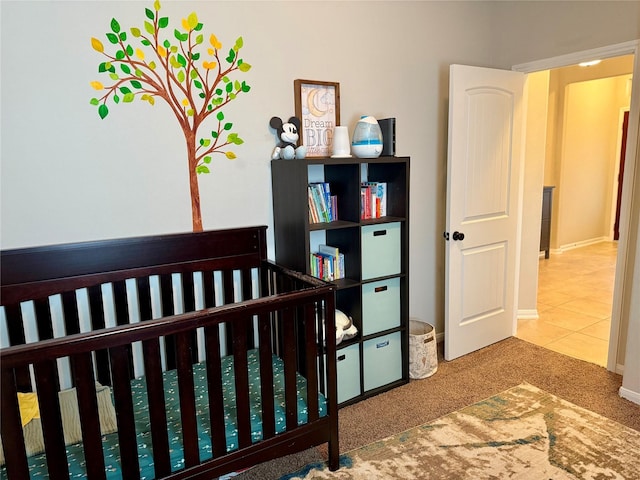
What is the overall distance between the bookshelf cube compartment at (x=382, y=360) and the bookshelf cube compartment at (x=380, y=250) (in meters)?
0.39

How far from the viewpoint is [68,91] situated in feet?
6.01

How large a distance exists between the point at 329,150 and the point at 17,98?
1.47 metres

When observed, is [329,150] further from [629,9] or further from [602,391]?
[602,391]

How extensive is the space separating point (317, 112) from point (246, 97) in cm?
42

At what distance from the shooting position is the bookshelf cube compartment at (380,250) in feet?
7.95

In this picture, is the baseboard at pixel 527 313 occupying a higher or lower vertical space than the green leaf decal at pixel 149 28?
lower

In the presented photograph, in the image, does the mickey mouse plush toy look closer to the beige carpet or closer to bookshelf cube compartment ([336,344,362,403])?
bookshelf cube compartment ([336,344,362,403])

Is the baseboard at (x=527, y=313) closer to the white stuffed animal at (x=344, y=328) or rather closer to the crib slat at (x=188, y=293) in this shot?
the white stuffed animal at (x=344, y=328)

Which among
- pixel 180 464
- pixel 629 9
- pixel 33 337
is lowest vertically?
pixel 180 464

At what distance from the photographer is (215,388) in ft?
5.16

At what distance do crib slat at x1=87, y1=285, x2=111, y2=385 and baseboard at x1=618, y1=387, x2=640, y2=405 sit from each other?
2631mm

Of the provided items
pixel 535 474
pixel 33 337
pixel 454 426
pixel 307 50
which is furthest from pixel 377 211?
pixel 33 337

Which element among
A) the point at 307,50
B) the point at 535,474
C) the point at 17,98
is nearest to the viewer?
the point at 17,98

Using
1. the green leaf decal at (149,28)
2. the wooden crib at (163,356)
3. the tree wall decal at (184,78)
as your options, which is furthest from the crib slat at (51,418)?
the green leaf decal at (149,28)
